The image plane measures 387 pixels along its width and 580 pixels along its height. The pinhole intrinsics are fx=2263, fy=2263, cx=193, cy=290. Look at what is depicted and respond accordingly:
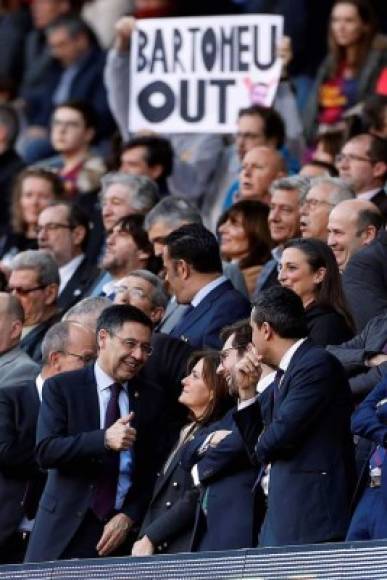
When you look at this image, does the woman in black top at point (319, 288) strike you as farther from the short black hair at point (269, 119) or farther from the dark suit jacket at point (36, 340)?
the short black hair at point (269, 119)

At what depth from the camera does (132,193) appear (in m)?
15.0

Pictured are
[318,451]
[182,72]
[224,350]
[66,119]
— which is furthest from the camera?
[66,119]

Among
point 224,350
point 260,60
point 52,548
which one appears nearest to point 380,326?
point 224,350

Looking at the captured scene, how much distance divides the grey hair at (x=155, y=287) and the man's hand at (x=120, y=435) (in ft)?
5.04

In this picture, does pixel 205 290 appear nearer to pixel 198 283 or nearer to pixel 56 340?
pixel 198 283

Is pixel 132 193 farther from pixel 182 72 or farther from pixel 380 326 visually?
pixel 380 326

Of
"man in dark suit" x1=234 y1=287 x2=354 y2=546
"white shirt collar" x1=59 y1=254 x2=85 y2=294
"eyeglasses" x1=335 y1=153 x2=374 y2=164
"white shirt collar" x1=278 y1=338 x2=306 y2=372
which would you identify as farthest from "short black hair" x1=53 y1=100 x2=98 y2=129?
"man in dark suit" x1=234 y1=287 x2=354 y2=546

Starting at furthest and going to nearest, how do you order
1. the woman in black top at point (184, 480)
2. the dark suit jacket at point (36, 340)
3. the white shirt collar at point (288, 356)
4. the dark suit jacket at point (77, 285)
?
the dark suit jacket at point (77, 285)
the dark suit jacket at point (36, 340)
the woman in black top at point (184, 480)
the white shirt collar at point (288, 356)

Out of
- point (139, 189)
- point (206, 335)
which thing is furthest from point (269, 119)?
point (206, 335)

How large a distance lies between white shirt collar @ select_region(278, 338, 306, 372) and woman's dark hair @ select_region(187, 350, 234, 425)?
0.87m

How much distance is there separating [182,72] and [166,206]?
7.26ft

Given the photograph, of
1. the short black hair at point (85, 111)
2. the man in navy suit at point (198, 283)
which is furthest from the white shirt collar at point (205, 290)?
the short black hair at point (85, 111)

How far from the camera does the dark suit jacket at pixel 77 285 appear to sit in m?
14.6

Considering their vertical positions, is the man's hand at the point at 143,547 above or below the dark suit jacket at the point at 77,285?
below
